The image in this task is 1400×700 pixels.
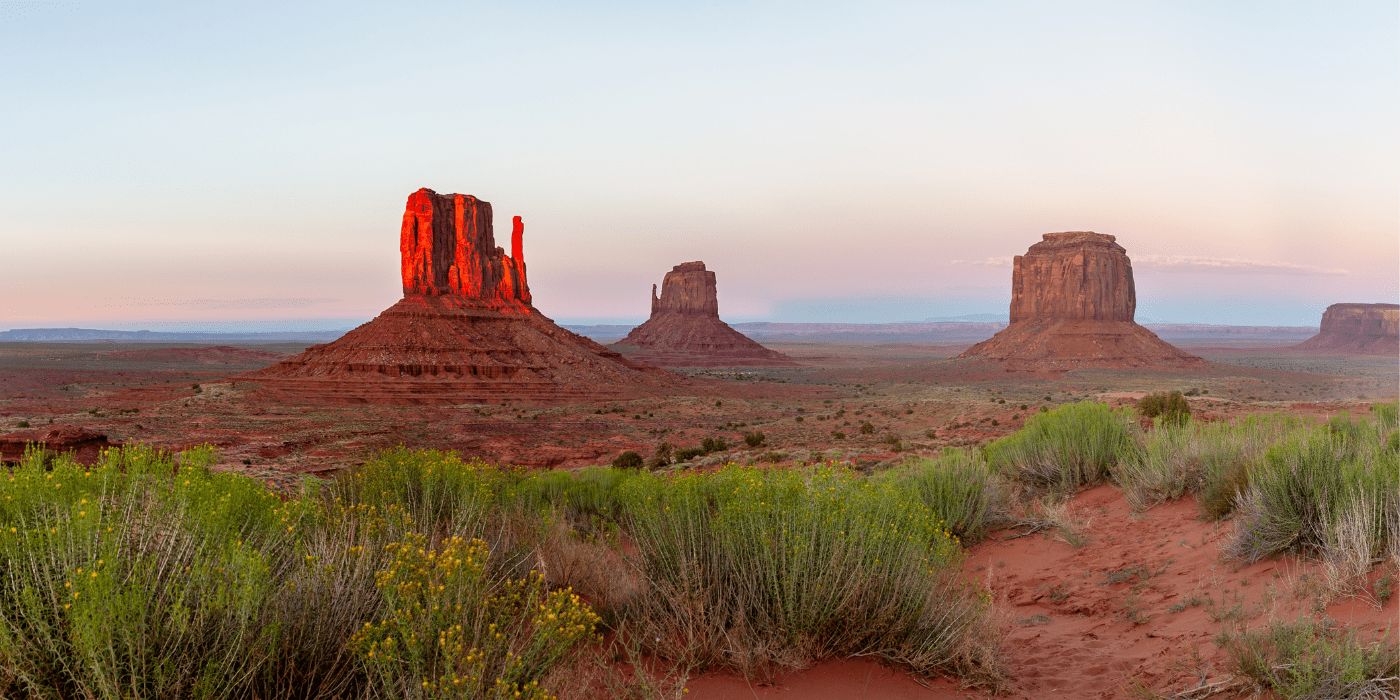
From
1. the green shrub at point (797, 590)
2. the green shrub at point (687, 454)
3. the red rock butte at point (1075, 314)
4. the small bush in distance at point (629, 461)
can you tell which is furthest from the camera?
the red rock butte at point (1075, 314)

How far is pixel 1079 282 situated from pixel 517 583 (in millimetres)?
104376

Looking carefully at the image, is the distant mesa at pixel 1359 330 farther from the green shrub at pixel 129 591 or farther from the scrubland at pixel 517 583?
the green shrub at pixel 129 591

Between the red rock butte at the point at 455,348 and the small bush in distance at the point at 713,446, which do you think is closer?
the small bush in distance at the point at 713,446

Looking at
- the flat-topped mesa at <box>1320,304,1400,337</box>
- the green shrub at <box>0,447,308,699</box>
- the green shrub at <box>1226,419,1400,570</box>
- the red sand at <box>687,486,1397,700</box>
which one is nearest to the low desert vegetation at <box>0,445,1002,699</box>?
the green shrub at <box>0,447,308,699</box>

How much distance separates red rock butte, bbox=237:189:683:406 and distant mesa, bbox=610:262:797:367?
36.7m

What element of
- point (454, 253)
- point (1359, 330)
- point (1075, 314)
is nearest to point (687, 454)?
point (454, 253)

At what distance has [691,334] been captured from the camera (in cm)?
12231

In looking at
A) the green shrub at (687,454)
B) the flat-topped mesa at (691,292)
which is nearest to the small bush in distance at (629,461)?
the green shrub at (687,454)

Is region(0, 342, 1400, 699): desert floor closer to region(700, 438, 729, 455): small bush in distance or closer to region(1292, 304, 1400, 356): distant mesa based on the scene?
region(700, 438, 729, 455): small bush in distance

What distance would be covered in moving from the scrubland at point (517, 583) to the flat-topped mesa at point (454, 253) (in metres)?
63.1

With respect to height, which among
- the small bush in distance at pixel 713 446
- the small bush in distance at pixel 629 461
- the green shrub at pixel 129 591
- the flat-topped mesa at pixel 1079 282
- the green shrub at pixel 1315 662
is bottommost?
the small bush in distance at pixel 713 446

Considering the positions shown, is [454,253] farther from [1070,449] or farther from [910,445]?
[1070,449]

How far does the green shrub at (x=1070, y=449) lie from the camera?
10625 mm

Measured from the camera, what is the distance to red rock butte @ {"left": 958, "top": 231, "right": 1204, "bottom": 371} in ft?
270
